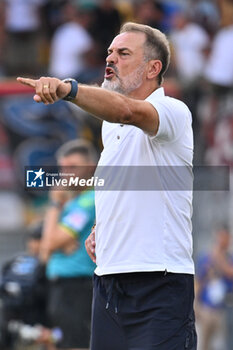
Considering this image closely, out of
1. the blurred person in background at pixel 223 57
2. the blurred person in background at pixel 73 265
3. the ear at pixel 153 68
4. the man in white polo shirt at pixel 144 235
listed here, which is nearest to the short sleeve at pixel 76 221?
the blurred person in background at pixel 73 265

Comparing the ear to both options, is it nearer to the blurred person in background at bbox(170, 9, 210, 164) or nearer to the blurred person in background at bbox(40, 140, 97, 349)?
the blurred person in background at bbox(40, 140, 97, 349)

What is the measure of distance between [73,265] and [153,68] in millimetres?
3120

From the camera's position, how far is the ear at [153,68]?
5031 millimetres

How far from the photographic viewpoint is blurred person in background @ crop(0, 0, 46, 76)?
14133 mm

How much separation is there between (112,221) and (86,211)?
2787 millimetres

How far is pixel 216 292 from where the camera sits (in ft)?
38.6

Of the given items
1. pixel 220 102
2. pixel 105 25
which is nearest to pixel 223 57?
pixel 220 102

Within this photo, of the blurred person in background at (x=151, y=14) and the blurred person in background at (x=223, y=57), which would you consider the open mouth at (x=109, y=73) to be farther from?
the blurred person in background at (x=151, y=14)

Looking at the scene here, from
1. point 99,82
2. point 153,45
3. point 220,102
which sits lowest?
point 153,45

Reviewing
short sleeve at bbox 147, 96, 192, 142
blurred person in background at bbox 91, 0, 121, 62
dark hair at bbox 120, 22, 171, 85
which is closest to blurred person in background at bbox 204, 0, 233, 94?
blurred person in background at bbox 91, 0, 121, 62

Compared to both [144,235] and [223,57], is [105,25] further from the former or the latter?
[144,235]

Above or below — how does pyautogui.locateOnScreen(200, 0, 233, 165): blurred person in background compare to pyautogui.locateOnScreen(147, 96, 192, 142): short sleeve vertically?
above

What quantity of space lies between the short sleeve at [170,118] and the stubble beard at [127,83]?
145 millimetres

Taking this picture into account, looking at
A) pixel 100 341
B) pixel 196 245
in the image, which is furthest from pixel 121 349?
pixel 196 245
